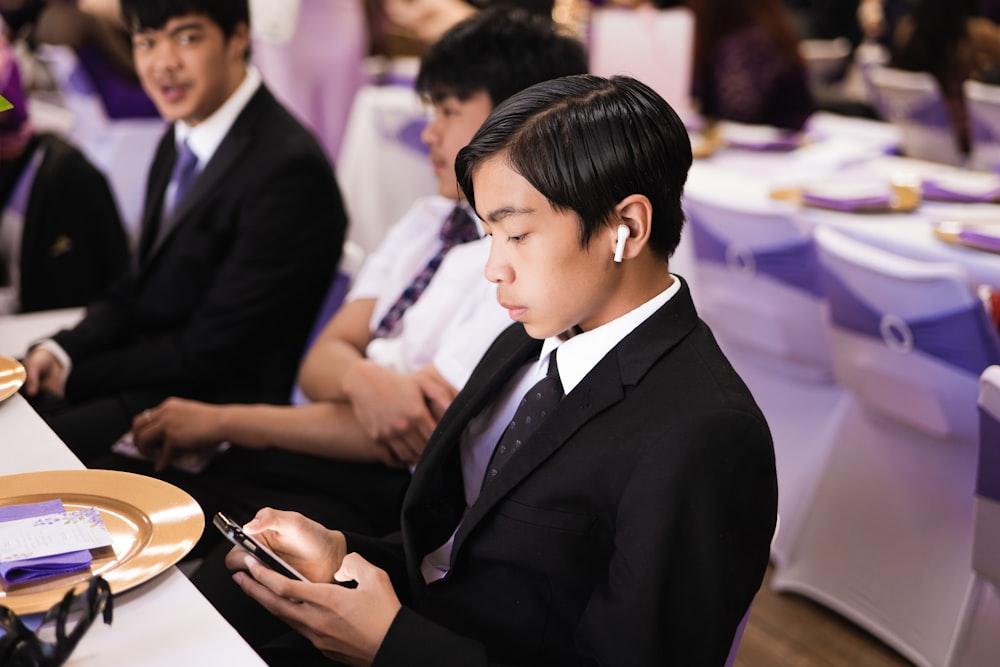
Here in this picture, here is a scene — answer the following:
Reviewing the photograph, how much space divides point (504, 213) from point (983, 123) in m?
3.30

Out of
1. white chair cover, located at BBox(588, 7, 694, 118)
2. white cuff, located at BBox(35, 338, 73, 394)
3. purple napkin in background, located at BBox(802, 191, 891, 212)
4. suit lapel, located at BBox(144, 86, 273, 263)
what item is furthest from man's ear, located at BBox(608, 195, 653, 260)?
white chair cover, located at BBox(588, 7, 694, 118)

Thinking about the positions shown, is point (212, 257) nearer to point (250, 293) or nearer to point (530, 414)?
point (250, 293)

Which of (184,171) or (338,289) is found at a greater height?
(184,171)

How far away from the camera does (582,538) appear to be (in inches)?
45.5

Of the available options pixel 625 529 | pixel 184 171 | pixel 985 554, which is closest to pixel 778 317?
pixel 985 554

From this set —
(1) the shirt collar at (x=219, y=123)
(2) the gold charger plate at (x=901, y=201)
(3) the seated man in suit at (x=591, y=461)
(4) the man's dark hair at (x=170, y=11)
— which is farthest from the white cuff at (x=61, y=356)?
(2) the gold charger plate at (x=901, y=201)

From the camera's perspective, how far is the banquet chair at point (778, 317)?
8.46 feet

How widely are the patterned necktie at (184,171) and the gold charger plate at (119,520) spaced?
1105 millimetres

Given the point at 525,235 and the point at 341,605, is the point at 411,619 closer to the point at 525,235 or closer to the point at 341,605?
the point at 341,605

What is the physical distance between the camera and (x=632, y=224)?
46.1 inches

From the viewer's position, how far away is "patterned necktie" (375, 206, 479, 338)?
1901mm

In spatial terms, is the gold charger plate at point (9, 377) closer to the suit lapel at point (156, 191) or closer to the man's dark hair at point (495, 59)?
the suit lapel at point (156, 191)

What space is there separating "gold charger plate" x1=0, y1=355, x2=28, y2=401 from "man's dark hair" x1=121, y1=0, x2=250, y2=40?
2.56 ft

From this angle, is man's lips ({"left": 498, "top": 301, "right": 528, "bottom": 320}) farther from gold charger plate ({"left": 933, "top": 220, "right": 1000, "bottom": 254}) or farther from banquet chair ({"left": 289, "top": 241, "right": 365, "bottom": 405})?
gold charger plate ({"left": 933, "top": 220, "right": 1000, "bottom": 254})
